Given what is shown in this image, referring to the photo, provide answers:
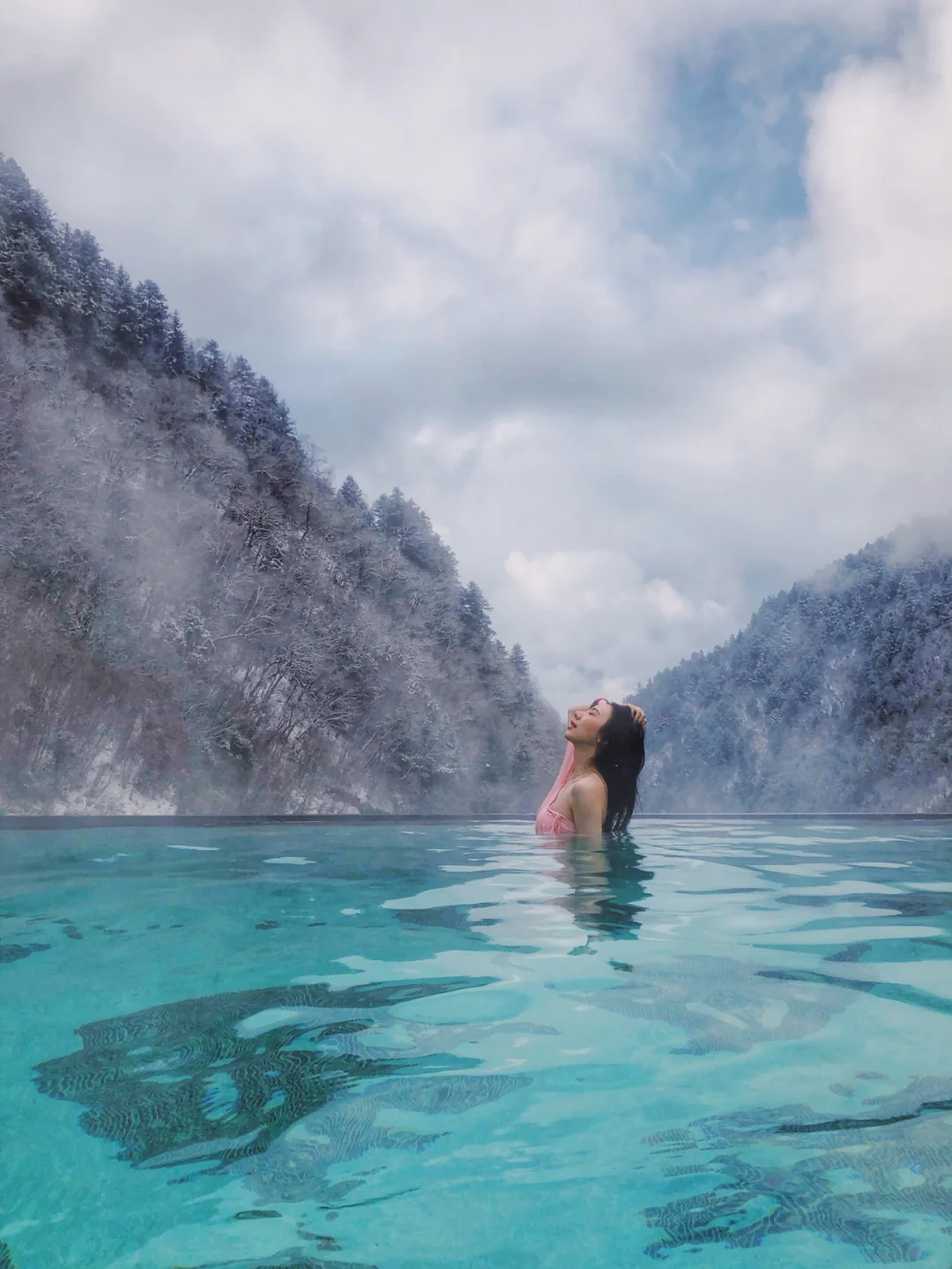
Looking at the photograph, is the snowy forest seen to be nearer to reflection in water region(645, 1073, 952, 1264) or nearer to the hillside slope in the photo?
reflection in water region(645, 1073, 952, 1264)

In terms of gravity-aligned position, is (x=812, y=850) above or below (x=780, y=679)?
below

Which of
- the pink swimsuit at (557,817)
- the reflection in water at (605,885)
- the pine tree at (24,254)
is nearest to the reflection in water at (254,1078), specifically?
the reflection in water at (605,885)

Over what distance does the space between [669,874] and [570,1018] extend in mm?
3254

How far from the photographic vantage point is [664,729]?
93188 millimetres

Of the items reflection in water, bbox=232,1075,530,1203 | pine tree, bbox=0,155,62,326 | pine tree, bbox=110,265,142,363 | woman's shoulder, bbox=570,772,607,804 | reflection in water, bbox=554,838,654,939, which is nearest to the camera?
reflection in water, bbox=232,1075,530,1203

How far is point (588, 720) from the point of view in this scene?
632 cm

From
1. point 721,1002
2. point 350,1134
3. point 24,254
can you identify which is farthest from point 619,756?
point 24,254

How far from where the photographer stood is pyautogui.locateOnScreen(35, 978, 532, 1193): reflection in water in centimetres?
153

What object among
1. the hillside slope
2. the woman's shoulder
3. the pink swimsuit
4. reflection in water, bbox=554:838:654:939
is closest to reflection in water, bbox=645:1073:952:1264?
reflection in water, bbox=554:838:654:939

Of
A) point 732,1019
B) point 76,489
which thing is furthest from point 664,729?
point 732,1019

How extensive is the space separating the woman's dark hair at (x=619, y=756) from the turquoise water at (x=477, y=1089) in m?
2.49

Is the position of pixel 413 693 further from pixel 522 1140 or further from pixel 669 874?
pixel 522 1140

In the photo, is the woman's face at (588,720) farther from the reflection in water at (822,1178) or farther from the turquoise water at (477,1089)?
the reflection in water at (822,1178)

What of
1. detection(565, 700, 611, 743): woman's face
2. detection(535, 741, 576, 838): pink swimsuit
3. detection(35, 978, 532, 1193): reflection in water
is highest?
detection(565, 700, 611, 743): woman's face
